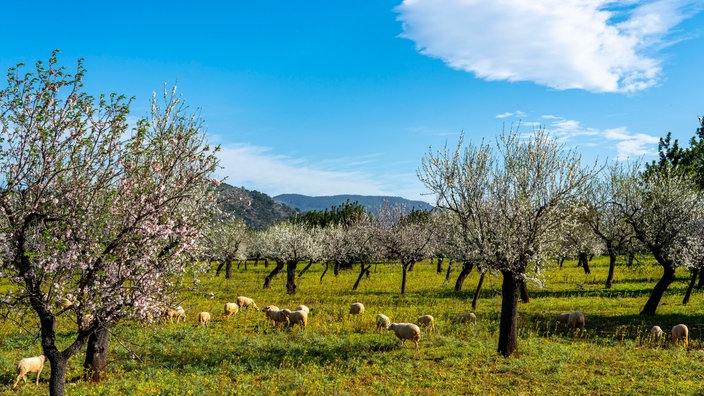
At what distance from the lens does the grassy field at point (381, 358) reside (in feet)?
49.3

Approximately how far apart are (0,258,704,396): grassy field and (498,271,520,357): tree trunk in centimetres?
76

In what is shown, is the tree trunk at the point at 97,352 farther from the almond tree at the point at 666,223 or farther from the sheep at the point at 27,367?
the almond tree at the point at 666,223

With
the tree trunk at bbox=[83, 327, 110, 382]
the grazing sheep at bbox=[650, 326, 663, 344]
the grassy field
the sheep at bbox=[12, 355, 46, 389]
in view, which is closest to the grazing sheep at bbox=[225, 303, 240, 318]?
the grassy field

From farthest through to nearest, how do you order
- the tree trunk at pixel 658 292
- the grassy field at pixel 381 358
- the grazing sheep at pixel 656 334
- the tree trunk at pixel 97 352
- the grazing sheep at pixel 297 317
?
the tree trunk at pixel 658 292, the grazing sheep at pixel 297 317, the grazing sheep at pixel 656 334, the tree trunk at pixel 97 352, the grassy field at pixel 381 358

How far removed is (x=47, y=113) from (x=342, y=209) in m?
87.2

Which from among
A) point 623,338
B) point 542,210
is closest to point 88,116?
point 542,210

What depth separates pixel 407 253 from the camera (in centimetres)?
4450

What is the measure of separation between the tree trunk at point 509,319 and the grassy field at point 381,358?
2.49 feet

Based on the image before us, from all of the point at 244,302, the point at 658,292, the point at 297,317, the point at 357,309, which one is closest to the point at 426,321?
the point at 357,309

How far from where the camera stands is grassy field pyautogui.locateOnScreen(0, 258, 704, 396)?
15029 mm

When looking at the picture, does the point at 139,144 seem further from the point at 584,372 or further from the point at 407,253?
the point at 407,253

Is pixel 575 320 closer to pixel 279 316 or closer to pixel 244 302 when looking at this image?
pixel 279 316

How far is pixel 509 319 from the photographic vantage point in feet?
63.4

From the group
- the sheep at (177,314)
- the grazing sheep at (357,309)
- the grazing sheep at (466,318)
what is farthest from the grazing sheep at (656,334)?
the sheep at (177,314)
